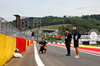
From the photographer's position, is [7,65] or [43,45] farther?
[43,45]

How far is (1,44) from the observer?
7570 mm

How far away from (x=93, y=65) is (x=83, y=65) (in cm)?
38

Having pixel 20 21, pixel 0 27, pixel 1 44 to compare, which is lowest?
pixel 1 44

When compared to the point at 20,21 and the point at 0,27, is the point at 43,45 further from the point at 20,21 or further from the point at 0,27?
the point at 20,21

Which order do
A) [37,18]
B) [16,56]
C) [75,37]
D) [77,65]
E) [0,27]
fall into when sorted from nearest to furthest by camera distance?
[77,65] → [0,27] → [75,37] → [16,56] → [37,18]

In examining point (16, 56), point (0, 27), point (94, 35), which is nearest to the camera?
point (0, 27)

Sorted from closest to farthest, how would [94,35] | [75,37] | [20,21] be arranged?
[75,37] < [20,21] < [94,35]

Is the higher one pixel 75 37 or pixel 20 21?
pixel 20 21

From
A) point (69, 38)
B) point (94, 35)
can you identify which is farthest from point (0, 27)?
point (94, 35)

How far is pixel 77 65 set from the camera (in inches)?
293

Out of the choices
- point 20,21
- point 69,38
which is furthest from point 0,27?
point 20,21

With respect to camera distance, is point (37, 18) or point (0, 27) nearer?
point (0, 27)

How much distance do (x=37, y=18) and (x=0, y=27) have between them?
66.9 meters

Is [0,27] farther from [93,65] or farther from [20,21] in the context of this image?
[20,21]
